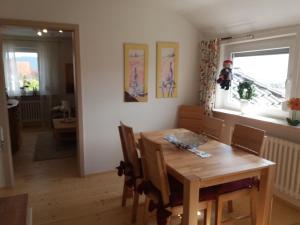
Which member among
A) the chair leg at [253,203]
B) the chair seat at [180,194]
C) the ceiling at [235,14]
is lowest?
the chair leg at [253,203]

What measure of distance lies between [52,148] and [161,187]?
3347 mm

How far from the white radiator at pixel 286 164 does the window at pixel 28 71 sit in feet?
19.5

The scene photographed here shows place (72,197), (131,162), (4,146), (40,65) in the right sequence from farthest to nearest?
(40,65) → (4,146) → (72,197) → (131,162)

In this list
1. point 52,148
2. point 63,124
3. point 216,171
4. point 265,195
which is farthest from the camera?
point 63,124

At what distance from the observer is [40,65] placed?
6371mm

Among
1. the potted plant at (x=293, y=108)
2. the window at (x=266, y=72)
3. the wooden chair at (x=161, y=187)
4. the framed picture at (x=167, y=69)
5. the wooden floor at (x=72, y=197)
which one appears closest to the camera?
the wooden chair at (x=161, y=187)

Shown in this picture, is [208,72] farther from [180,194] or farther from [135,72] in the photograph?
[180,194]

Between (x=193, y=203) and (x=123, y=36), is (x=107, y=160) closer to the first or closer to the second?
(x=123, y=36)

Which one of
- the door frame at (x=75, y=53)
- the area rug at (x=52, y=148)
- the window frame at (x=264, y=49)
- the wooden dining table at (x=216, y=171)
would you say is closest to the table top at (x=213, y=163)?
the wooden dining table at (x=216, y=171)

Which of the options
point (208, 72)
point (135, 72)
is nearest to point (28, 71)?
point (135, 72)

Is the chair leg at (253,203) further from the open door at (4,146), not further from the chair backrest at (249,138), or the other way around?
the open door at (4,146)

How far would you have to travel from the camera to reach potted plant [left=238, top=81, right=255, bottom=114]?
3.22 m

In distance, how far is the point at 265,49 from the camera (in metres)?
3.10

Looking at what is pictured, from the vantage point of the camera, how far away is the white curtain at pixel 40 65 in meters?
6.09
